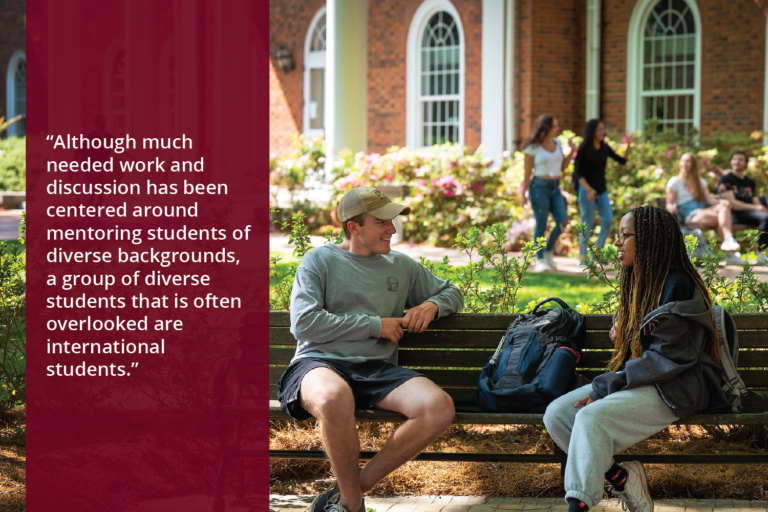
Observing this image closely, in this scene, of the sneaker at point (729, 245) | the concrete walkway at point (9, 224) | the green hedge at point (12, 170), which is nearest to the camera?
the sneaker at point (729, 245)

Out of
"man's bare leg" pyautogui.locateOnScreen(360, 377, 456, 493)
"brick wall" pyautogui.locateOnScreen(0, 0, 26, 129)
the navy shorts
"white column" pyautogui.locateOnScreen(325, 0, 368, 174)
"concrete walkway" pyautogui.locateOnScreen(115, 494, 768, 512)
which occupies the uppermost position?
"brick wall" pyautogui.locateOnScreen(0, 0, 26, 129)

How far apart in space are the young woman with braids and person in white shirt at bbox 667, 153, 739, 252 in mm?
7370

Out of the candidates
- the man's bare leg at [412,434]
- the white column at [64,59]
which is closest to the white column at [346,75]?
the white column at [64,59]

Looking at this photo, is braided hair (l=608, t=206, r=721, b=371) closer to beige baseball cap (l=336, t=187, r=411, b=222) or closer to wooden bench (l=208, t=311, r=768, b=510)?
wooden bench (l=208, t=311, r=768, b=510)

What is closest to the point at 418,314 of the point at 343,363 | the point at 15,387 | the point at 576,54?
the point at 343,363

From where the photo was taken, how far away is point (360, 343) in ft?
13.4

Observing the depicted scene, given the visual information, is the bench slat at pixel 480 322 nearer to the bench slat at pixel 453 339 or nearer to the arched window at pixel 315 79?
the bench slat at pixel 453 339

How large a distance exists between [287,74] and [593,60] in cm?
720

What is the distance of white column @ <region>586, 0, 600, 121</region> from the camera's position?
16.7m

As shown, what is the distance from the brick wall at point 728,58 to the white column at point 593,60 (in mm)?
339

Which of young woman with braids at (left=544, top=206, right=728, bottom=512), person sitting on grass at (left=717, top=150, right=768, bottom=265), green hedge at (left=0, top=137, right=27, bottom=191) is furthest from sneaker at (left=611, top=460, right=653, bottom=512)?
green hedge at (left=0, top=137, right=27, bottom=191)

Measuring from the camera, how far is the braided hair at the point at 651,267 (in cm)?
368

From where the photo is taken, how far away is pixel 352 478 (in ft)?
11.9

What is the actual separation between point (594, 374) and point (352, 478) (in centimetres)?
132
